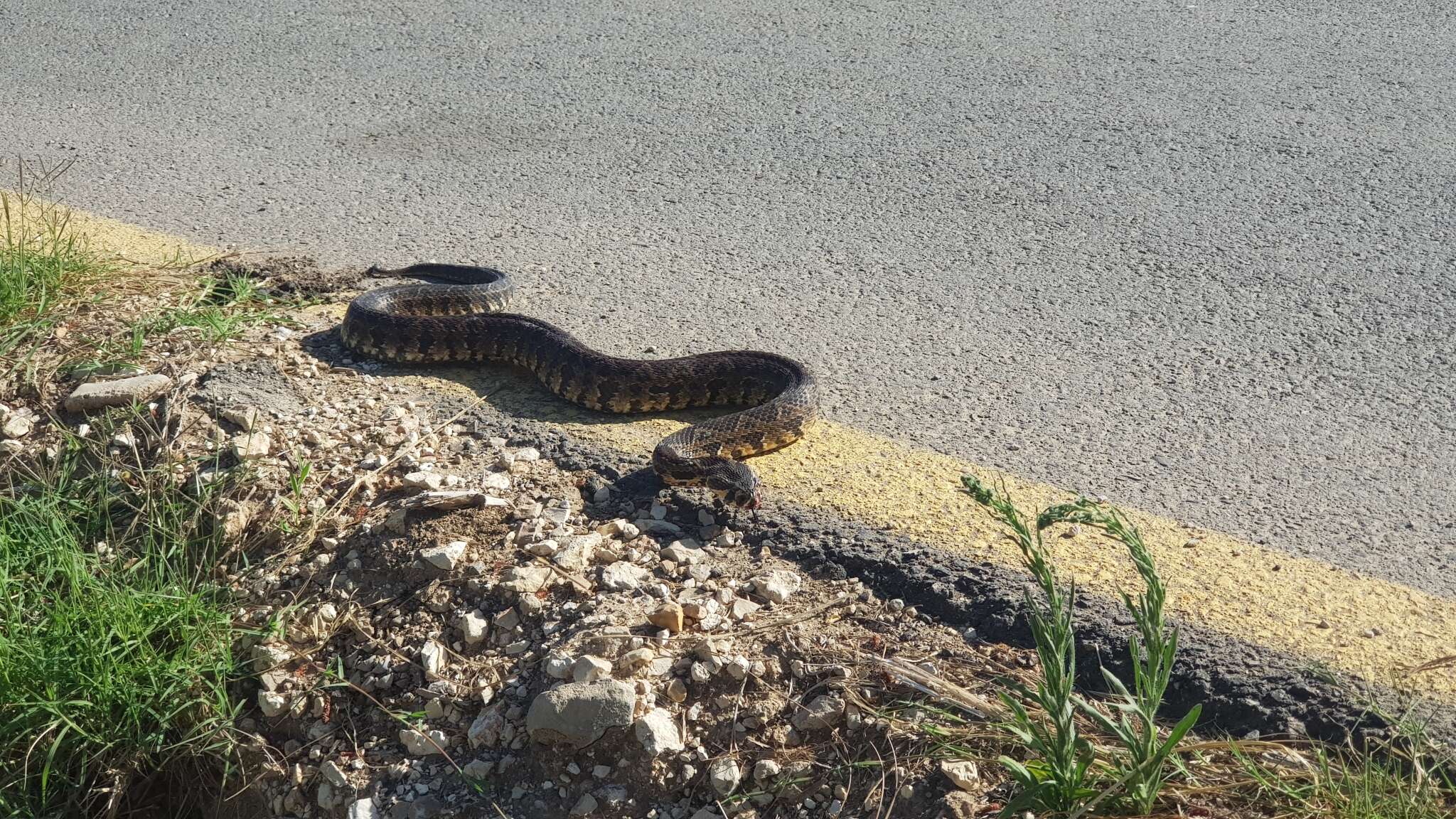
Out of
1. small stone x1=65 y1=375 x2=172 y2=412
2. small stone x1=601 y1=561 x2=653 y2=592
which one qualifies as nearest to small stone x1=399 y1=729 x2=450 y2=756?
small stone x1=601 y1=561 x2=653 y2=592

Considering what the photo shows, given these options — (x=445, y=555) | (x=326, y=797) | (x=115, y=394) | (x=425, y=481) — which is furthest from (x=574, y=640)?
(x=115, y=394)

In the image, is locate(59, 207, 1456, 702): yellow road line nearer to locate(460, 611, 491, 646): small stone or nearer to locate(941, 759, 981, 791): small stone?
locate(941, 759, 981, 791): small stone

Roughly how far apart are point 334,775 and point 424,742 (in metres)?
0.30

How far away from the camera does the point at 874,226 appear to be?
689 centimetres

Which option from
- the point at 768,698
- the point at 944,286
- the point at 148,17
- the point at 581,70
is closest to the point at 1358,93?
the point at 944,286

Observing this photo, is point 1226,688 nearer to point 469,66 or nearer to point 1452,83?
point 1452,83

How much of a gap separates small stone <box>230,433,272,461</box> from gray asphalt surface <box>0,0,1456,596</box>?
1581mm

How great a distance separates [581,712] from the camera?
3.60 metres

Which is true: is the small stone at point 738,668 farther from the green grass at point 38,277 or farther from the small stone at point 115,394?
Answer: the green grass at point 38,277

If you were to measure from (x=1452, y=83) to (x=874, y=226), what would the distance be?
411 cm

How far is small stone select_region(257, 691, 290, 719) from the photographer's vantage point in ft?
13.5

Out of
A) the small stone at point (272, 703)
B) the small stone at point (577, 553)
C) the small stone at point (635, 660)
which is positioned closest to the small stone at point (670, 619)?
the small stone at point (635, 660)

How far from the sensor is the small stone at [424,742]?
12.6ft

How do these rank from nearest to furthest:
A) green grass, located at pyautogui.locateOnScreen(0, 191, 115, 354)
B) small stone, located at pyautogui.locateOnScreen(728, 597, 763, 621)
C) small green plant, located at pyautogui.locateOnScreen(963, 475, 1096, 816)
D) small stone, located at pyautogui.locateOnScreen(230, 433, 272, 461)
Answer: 1. small green plant, located at pyautogui.locateOnScreen(963, 475, 1096, 816)
2. small stone, located at pyautogui.locateOnScreen(728, 597, 763, 621)
3. small stone, located at pyautogui.locateOnScreen(230, 433, 272, 461)
4. green grass, located at pyautogui.locateOnScreen(0, 191, 115, 354)
